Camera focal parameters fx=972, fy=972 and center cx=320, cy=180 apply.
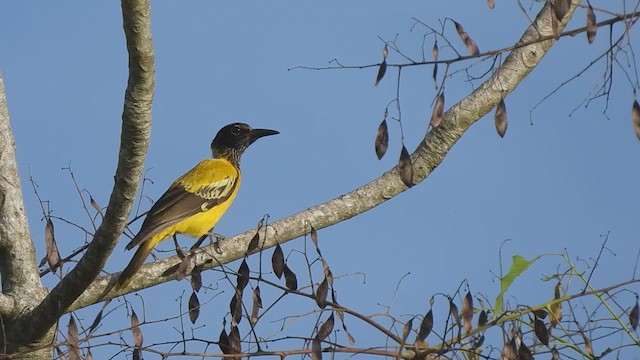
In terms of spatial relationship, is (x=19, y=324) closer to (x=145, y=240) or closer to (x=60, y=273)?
(x=60, y=273)

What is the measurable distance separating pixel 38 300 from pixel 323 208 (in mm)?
1937

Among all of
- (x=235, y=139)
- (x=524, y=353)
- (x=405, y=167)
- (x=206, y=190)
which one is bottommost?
(x=524, y=353)

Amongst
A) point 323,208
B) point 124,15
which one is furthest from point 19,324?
point 124,15

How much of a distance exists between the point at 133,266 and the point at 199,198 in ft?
5.07

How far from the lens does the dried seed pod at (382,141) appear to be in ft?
12.4

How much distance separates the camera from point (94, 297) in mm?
6336

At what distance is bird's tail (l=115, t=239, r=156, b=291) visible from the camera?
6.31 meters

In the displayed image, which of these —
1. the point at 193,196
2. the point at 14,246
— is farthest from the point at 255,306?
the point at 193,196

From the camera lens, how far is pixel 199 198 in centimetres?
788

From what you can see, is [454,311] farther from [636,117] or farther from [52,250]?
[52,250]

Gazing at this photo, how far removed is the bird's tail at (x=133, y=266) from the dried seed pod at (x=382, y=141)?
3003 mm

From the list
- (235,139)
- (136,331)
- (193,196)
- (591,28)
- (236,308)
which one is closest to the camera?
(591,28)

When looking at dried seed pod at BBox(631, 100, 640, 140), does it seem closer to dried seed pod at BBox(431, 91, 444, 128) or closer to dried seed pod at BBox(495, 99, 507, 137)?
dried seed pod at BBox(495, 99, 507, 137)

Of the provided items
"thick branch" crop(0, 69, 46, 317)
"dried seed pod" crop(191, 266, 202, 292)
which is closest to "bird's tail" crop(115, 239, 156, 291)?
"thick branch" crop(0, 69, 46, 317)
